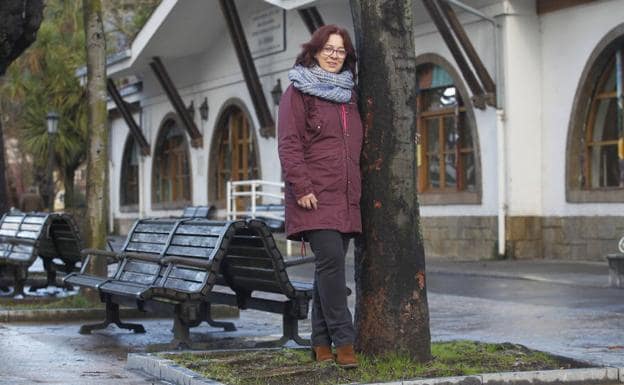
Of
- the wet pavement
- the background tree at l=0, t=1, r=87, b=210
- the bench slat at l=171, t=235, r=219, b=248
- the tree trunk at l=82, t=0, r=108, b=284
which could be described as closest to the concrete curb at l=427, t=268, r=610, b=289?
the wet pavement

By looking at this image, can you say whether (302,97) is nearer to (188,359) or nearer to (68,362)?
(188,359)

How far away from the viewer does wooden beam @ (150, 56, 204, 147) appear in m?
31.3

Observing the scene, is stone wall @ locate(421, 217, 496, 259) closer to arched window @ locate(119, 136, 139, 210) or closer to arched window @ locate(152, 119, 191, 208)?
arched window @ locate(152, 119, 191, 208)

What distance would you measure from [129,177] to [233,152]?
9.30m

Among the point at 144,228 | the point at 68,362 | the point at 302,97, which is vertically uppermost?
the point at 302,97

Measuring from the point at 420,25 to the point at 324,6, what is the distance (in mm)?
2827

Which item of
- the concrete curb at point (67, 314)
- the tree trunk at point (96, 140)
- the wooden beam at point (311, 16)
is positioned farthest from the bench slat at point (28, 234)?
the wooden beam at point (311, 16)

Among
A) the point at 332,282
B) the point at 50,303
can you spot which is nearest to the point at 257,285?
the point at 332,282

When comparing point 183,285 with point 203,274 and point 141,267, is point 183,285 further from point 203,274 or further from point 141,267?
point 141,267

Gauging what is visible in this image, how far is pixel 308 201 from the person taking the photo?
22.6ft

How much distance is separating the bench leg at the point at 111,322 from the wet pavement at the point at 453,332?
7 centimetres

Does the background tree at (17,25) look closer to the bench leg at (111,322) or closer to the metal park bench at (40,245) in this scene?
the metal park bench at (40,245)

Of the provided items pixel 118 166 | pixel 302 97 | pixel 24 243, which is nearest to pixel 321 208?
pixel 302 97

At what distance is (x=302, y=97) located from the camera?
279 inches
